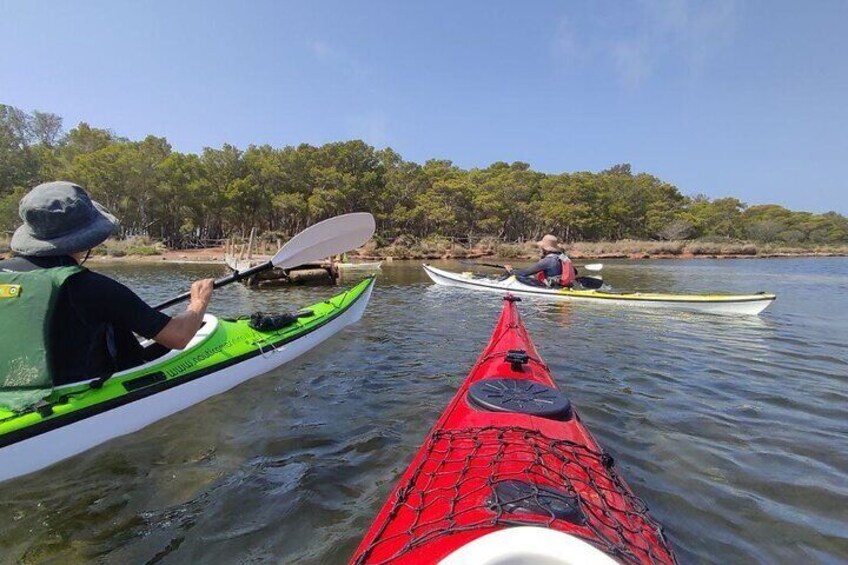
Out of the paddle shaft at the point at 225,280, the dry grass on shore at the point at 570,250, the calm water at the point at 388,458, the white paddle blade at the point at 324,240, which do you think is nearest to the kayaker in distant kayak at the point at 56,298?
the calm water at the point at 388,458

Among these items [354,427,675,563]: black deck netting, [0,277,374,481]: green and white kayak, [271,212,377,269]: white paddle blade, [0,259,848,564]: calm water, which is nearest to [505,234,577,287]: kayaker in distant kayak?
[0,259,848,564]: calm water

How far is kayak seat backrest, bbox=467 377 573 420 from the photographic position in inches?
96.0

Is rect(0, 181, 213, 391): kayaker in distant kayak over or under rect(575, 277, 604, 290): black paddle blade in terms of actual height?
over

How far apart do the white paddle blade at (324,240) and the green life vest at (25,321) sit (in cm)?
284

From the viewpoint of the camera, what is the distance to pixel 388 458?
3.36m

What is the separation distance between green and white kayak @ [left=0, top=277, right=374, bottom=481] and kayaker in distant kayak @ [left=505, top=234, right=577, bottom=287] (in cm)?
736

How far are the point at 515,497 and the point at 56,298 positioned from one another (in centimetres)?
274

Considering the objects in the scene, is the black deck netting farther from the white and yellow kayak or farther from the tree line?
the tree line

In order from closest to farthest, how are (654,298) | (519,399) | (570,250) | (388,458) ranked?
(519,399) < (388,458) < (654,298) < (570,250)

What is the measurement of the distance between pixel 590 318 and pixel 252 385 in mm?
6469

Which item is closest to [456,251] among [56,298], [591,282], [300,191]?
[300,191]

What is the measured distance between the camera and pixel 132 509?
271 centimetres

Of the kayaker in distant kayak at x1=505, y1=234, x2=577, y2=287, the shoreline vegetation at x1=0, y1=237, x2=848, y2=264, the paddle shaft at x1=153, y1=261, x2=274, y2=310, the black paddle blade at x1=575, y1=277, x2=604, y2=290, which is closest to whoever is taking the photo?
the paddle shaft at x1=153, y1=261, x2=274, y2=310

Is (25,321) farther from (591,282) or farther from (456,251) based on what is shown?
(456,251)
